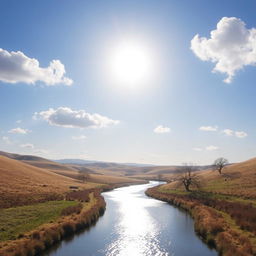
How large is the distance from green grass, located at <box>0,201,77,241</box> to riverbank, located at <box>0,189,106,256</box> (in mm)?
1187

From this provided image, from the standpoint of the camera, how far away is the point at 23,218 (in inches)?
1583

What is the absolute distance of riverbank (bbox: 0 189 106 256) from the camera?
89.2 ft

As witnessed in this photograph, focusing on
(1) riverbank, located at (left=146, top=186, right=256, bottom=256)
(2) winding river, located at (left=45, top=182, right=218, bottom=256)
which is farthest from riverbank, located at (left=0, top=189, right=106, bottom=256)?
(1) riverbank, located at (left=146, top=186, right=256, bottom=256)

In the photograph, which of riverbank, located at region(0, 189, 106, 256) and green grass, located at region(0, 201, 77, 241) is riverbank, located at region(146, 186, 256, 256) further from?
green grass, located at region(0, 201, 77, 241)

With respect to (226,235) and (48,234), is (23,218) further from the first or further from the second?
(226,235)

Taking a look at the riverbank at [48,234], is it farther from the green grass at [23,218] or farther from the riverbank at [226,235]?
the riverbank at [226,235]

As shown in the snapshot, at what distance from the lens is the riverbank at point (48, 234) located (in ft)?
89.2

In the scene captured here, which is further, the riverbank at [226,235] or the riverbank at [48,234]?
the riverbank at [226,235]

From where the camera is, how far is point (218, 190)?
7669 cm

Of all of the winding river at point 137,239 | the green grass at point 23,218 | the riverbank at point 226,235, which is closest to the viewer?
the riverbank at point 226,235

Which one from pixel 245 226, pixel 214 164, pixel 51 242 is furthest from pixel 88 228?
pixel 214 164

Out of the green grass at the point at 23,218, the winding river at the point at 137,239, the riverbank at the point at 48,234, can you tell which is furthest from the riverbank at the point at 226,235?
the green grass at the point at 23,218

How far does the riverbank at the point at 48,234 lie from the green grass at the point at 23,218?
1187mm

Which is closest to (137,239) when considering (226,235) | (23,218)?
(226,235)
